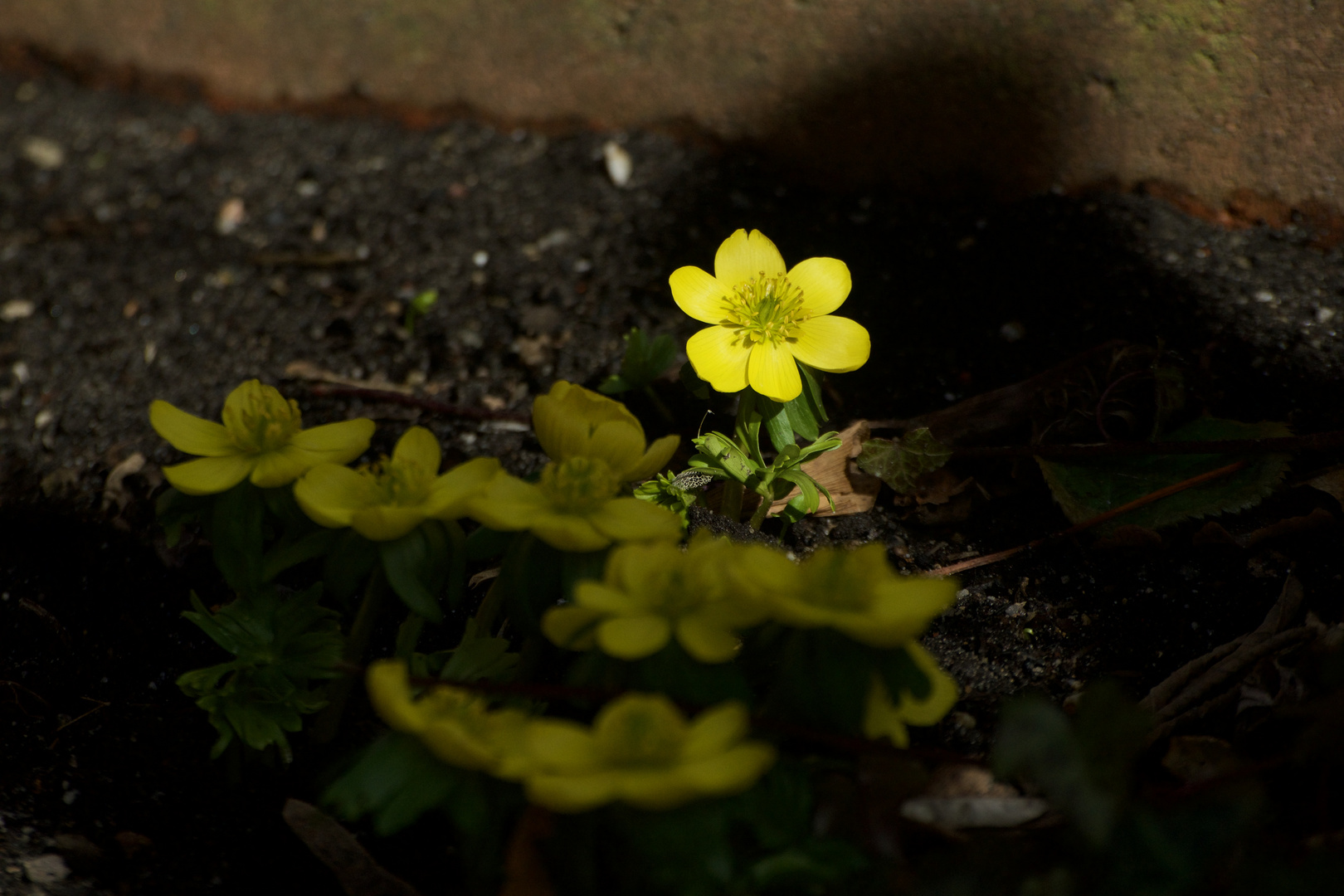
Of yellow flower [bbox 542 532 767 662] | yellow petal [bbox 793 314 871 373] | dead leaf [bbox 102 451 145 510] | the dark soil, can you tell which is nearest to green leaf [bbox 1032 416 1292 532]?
the dark soil

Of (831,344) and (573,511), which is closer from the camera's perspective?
(573,511)

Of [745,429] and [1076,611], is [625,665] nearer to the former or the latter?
[745,429]

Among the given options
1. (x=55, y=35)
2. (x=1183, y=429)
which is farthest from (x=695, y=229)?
(x=55, y=35)

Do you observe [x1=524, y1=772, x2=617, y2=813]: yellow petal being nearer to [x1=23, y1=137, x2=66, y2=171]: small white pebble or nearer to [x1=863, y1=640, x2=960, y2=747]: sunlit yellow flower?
[x1=863, y1=640, x2=960, y2=747]: sunlit yellow flower

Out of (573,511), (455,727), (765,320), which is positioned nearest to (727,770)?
(455,727)

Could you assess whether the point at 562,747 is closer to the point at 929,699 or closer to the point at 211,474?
the point at 929,699

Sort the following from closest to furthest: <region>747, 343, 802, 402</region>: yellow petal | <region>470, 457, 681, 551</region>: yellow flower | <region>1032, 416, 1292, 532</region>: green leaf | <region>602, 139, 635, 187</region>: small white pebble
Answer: <region>470, 457, 681, 551</region>: yellow flower, <region>747, 343, 802, 402</region>: yellow petal, <region>1032, 416, 1292, 532</region>: green leaf, <region>602, 139, 635, 187</region>: small white pebble

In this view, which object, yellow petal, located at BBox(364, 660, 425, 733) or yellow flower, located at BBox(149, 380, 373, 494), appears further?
yellow flower, located at BBox(149, 380, 373, 494)
